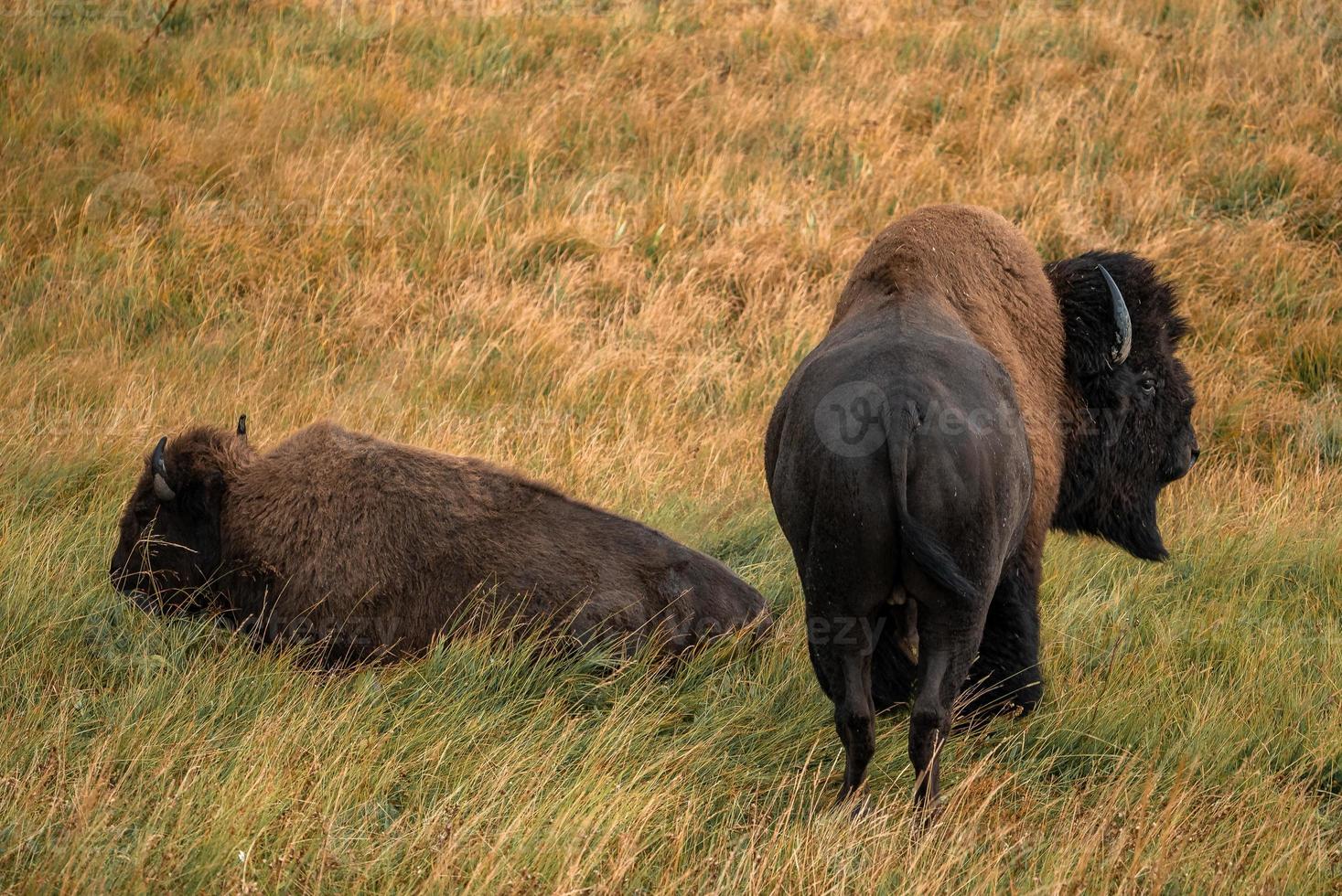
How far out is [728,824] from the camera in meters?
3.69

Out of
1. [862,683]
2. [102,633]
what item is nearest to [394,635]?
[102,633]

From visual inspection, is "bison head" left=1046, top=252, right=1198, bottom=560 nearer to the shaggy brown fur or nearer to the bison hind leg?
the shaggy brown fur

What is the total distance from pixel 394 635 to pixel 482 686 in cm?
61

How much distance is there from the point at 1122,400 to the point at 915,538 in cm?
204

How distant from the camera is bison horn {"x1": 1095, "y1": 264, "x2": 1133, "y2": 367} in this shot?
4672mm

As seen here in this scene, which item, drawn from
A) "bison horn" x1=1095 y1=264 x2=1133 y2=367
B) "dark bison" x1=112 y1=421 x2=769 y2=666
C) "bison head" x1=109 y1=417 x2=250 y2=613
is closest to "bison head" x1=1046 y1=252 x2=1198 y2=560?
"bison horn" x1=1095 y1=264 x2=1133 y2=367

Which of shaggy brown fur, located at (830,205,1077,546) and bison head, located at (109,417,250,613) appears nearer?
shaggy brown fur, located at (830,205,1077,546)

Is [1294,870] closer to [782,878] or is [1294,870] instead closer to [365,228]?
[782,878]

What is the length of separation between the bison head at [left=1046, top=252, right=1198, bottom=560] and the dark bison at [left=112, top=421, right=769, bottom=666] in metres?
1.41

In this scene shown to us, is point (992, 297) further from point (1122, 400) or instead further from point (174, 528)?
point (174, 528)

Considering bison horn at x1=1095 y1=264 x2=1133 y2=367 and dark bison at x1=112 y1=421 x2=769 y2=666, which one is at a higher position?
bison horn at x1=1095 y1=264 x2=1133 y2=367

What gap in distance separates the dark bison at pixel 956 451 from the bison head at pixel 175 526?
7.68ft

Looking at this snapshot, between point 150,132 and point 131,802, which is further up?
point 150,132

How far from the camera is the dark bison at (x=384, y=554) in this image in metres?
4.67
